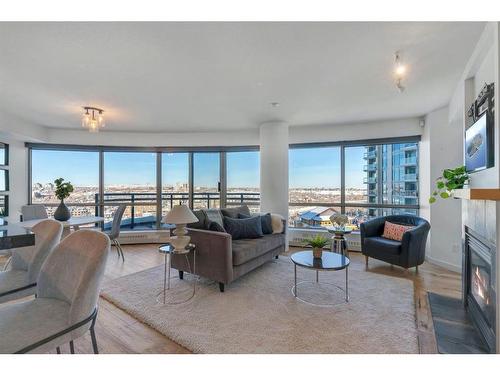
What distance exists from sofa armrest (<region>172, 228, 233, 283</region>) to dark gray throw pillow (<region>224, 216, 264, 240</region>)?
1.84ft

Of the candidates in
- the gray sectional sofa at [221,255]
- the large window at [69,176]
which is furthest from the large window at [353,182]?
the large window at [69,176]

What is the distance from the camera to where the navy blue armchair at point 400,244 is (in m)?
3.26

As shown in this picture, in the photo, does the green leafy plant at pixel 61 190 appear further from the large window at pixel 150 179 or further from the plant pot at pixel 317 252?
the plant pot at pixel 317 252

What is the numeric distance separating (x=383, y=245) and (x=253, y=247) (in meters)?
1.92

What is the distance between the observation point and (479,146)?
2068mm

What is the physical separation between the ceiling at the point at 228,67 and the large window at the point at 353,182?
3.03 feet

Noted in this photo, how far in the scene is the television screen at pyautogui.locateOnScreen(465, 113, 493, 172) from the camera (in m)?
1.91

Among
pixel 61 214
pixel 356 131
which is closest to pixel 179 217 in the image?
pixel 61 214

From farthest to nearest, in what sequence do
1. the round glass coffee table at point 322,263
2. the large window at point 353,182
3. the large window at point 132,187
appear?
the large window at point 132,187 < the large window at point 353,182 < the round glass coffee table at point 322,263

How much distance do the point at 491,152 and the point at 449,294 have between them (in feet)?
5.94

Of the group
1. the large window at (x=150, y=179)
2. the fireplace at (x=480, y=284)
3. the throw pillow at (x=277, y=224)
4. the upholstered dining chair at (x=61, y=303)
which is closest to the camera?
the upholstered dining chair at (x=61, y=303)

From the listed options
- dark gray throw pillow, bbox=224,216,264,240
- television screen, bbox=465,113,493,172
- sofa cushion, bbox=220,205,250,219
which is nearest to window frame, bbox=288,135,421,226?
sofa cushion, bbox=220,205,250,219

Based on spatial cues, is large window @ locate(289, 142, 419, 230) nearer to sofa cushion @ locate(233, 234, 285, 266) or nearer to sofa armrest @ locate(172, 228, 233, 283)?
sofa cushion @ locate(233, 234, 285, 266)
